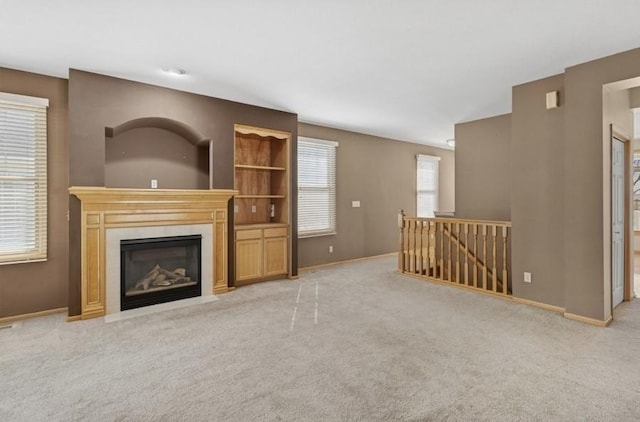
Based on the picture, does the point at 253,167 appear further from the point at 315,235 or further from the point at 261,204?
the point at 315,235

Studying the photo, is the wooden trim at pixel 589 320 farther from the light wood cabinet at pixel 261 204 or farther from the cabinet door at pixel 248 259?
the cabinet door at pixel 248 259

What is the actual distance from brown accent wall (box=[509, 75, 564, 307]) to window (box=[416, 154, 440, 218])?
13.1ft

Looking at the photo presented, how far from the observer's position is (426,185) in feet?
27.6

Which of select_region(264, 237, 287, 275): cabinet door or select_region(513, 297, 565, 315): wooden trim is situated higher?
select_region(264, 237, 287, 275): cabinet door

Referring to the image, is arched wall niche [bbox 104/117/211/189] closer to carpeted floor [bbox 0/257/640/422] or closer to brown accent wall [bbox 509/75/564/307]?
carpeted floor [bbox 0/257/640/422]

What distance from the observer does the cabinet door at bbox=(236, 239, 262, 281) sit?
4898mm

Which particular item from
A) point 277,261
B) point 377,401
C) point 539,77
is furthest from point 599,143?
point 277,261

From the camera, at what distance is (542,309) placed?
3.86 m

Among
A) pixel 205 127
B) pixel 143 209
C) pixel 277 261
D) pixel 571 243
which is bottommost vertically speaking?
pixel 277 261

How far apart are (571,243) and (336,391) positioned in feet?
9.69

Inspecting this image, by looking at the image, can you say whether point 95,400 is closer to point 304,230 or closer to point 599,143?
point 304,230

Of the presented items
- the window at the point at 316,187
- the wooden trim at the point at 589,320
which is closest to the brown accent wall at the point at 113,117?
the window at the point at 316,187

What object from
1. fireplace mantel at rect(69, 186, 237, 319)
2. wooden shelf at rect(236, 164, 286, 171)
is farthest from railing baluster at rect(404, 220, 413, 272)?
fireplace mantel at rect(69, 186, 237, 319)

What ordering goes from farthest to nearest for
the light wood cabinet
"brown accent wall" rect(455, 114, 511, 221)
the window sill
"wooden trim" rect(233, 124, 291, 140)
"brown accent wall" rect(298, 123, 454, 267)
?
1. "brown accent wall" rect(298, 123, 454, 267)
2. the window sill
3. "brown accent wall" rect(455, 114, 511, 221)
4. the light wood cabinet
5. "wooden trim" rect(233, 124, 291, 140)
